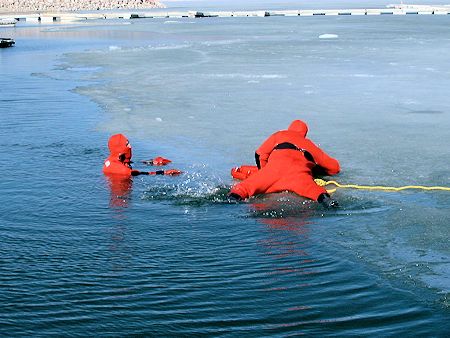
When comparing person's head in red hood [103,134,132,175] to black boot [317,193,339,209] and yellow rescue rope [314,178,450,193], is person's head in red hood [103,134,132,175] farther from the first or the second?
black boot [317,193,339,209]

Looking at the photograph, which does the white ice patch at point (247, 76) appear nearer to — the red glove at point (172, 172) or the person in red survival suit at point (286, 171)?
the red glove at point (172, 172)

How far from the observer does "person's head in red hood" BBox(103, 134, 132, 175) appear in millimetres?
10891

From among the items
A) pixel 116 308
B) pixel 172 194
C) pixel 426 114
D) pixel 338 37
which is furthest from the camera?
pixel 338 37

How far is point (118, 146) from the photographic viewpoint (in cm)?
1106

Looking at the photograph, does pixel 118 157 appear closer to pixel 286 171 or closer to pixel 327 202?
pixel 286 171

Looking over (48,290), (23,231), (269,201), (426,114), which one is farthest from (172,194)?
(426,114)

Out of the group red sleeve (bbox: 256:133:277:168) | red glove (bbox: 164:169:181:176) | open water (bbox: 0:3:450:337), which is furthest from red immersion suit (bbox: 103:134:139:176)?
red sleeve (bbox: 256:133:277:168)

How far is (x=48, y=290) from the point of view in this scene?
6582mm

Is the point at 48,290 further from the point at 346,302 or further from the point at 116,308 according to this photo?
the point at 346,302

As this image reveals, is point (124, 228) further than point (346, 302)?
Yes

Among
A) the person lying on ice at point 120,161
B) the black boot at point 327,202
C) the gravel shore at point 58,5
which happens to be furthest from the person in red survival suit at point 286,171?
the gravel shore at point 58,5

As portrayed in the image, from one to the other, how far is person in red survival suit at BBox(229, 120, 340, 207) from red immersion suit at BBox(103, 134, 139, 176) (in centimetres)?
197

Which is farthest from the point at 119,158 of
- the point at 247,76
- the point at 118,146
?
the point at 247,76

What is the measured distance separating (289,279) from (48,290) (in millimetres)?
1978
